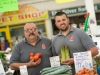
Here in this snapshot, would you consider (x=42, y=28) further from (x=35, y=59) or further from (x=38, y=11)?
(x=35, y=59)

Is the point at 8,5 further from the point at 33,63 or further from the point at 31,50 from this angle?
the point at 33,63

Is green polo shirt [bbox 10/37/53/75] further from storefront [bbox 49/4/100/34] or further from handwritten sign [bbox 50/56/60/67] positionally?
storefront [bbox 49/4/100/34]

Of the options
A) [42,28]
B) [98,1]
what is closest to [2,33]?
[42,28]

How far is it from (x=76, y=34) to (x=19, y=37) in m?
10.1

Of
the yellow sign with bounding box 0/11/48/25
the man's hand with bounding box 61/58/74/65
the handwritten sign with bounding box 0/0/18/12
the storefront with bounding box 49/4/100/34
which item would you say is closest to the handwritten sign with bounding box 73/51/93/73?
the man's hand with bounding box 61/58/74/65

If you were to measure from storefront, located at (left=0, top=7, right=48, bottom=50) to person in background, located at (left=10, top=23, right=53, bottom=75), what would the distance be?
9.20m

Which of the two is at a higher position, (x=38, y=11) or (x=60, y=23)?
(x=38, y=11)

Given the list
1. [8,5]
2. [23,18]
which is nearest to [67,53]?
[8,5]

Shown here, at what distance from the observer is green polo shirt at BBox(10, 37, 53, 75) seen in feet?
10.7

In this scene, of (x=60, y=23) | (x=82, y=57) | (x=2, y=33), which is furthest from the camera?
(x=2, y=33)

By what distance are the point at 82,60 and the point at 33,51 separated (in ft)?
2.84

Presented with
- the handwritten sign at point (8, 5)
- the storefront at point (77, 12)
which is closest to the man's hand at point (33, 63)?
the handwritten sign at point (8, 5)

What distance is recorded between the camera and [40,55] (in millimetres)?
3170

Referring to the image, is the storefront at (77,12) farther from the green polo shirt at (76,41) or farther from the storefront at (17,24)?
the green polo shirt at (76,41)
